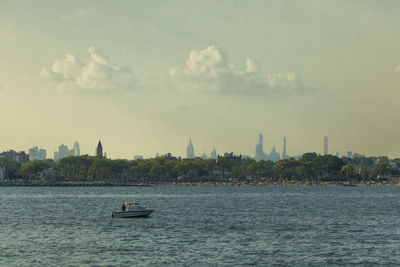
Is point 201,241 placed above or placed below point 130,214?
below

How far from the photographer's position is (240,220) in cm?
9806

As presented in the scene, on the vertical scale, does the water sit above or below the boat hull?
below

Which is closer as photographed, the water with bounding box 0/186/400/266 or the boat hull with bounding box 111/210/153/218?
the water with bounding box 0/186/400/266

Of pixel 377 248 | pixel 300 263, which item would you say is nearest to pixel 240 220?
pixel 377 248

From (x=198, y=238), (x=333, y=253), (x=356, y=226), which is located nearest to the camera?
(x=333, y=253)

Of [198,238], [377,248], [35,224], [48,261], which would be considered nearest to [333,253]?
[377,248]

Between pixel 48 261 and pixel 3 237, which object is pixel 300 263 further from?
pixel 3 237

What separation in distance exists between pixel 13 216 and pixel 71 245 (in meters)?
48.9

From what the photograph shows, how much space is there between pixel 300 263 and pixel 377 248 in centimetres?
1392

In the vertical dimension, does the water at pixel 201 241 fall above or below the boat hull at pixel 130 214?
below

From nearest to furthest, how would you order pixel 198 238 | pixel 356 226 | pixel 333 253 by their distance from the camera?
pixel 333 253
pixel 198 238
pixel 356 226

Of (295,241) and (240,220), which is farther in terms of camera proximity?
(240,220)

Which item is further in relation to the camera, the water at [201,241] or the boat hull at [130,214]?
the boat hull at [130,214]

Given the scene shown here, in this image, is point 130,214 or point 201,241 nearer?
point 201,241
